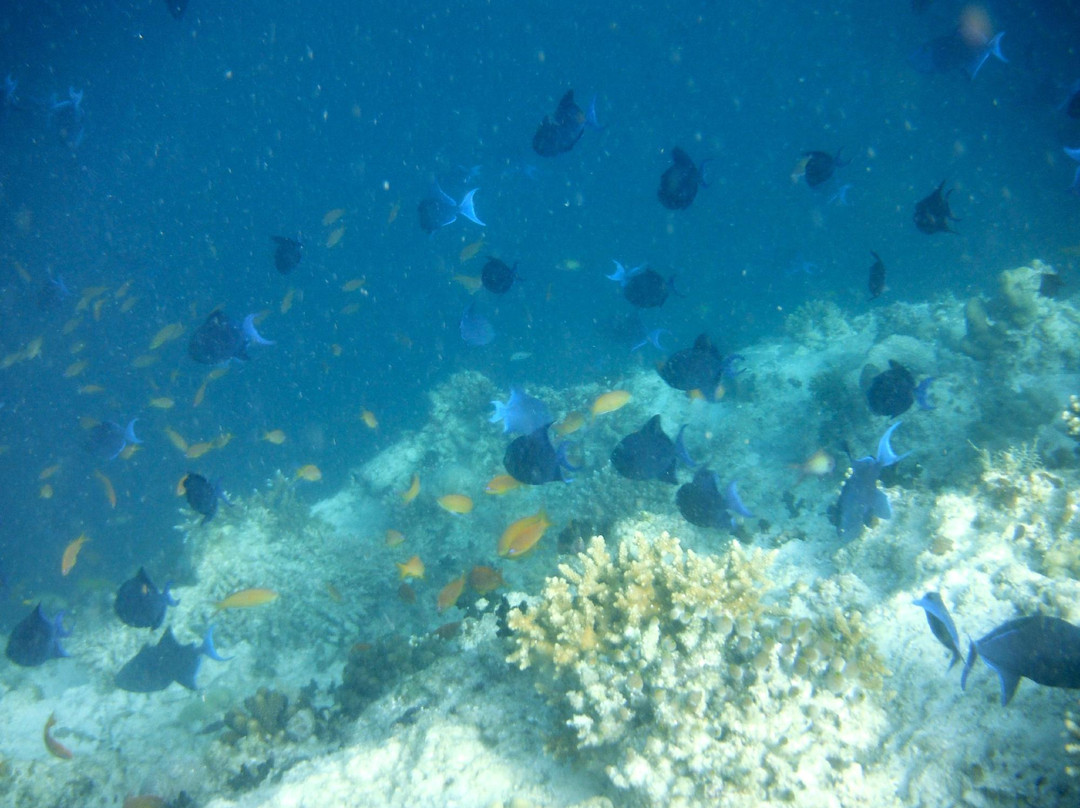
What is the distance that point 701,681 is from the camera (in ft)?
9.50

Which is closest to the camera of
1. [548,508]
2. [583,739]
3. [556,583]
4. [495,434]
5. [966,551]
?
[583,739]

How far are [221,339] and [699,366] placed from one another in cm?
516

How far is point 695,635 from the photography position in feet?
9.78

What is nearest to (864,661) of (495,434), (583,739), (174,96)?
(583,739)

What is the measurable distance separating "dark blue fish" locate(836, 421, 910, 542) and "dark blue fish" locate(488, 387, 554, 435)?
333 cm

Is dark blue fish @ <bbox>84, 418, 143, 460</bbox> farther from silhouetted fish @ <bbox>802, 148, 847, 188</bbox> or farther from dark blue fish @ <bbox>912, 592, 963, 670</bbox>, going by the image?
silhouetted fish @ <bbox>802, 148, 847, 188</bbox>

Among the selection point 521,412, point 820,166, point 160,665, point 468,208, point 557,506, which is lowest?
point 160,665

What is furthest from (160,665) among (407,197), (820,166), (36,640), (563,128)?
(407,197)

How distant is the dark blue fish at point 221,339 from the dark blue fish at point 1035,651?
626cm

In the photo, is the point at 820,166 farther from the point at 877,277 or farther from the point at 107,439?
the point at 107,439

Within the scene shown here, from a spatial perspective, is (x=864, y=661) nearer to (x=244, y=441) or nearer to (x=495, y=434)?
(x=495, y=434)

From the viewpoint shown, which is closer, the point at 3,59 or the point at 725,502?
the point at 725,502

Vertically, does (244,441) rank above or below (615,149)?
below

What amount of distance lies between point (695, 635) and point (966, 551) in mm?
2614
